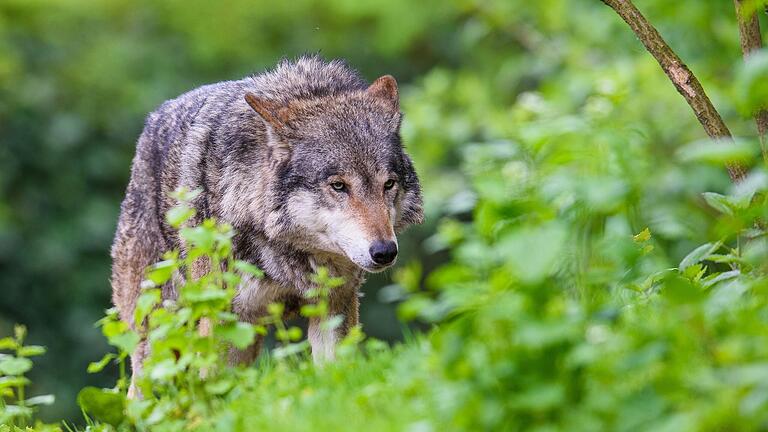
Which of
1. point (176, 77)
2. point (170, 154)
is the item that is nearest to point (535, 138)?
point (170, 154)

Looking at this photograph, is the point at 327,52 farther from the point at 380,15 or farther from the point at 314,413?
the point at 314,413

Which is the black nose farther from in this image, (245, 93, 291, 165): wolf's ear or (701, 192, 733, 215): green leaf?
(701, 192, 733, 215): green leaf

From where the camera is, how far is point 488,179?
3193mm

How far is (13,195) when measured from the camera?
14453 mm

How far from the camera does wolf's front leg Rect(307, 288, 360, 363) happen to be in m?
5.58

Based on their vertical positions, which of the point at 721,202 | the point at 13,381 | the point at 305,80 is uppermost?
the point at 305,80

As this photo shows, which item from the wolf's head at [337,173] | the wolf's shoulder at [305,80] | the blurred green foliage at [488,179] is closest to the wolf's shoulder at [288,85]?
the wolf's shoulder at [305,80]

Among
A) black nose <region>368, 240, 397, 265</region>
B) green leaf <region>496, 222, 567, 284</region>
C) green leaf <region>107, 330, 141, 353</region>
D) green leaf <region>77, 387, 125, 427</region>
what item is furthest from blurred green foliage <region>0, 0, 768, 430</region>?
green leaf <region>77, 387, 125, 427</region>

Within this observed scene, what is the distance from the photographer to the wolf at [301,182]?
5.52 metres

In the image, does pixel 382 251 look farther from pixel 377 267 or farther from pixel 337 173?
pixel 337 173

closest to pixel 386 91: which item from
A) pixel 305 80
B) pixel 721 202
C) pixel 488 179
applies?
pixel 305 80

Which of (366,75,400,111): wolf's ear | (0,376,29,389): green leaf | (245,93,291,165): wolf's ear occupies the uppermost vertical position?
(366,75,400,111): wolf's ear

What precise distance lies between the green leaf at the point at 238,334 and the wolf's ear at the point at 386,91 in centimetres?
209

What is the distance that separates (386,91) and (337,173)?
0.67 m
